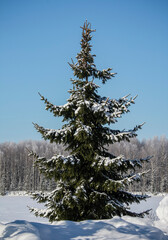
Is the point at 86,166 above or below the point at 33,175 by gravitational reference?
above

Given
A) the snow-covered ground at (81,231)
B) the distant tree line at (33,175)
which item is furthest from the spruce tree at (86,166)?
the distant tree line at (33,175)

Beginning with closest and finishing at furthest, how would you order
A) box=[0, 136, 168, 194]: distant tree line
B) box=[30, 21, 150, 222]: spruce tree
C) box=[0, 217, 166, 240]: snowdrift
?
1. box=[0, 217, 166, 240]: snowdrift
2. box=[30, 21, 150, 222]: spruce tree
3. box=[0, 136, 168, 194]: distant tree line

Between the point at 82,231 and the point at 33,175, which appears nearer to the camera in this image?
the point at 82,231

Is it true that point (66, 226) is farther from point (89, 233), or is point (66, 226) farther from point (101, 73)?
point (101, 73)

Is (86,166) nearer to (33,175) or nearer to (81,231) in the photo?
(81,231)

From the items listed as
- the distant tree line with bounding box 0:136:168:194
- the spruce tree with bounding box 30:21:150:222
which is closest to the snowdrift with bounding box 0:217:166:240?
the spruce tree with bounding box 30:21:150:222

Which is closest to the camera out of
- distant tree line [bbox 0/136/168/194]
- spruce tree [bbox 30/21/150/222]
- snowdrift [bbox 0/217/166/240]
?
snowdrift [bbox 0/217/166/240]

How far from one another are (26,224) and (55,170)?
9.20 ft

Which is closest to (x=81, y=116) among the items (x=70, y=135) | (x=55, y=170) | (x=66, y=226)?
(x=70, y=135)

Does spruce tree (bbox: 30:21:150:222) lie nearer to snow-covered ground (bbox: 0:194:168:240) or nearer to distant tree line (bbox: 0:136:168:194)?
snow-covered ground (bbox: 0:194:168:240)

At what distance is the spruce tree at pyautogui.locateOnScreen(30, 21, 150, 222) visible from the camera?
618 cm

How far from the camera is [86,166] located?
6863 mm

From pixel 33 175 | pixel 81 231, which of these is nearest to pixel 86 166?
pixel 81 231

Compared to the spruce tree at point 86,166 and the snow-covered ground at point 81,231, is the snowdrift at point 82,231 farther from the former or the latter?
the spruce tree at point 86,166
